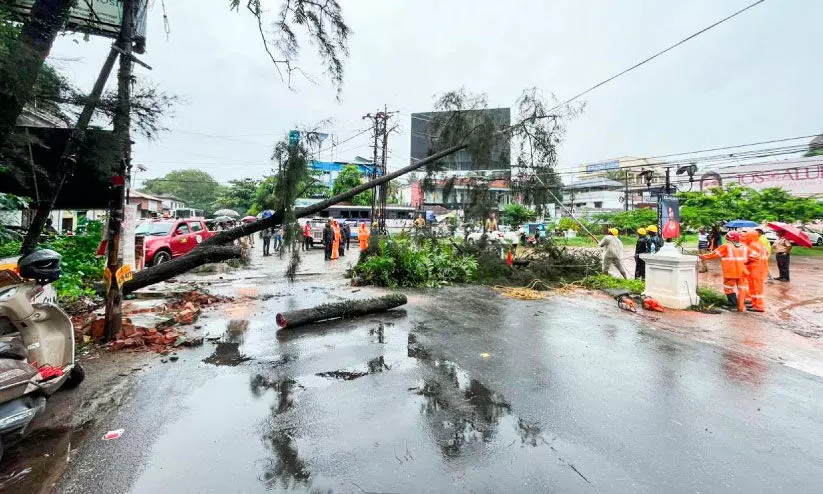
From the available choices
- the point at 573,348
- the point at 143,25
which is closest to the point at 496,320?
the point at 573,348

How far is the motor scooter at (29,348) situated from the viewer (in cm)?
272

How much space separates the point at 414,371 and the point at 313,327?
2.52m

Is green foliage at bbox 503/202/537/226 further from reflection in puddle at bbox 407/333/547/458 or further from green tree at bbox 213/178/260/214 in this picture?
green tree at bbox 213/178/260/214

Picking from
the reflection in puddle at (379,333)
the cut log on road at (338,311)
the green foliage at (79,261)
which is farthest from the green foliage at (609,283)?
the green foliage at (79,261)

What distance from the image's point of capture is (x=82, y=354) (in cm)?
500

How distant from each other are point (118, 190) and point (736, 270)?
10988 millimetres

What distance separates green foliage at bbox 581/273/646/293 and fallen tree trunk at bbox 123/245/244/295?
8972 mm

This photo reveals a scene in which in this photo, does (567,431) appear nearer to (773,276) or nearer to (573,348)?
(573,348)

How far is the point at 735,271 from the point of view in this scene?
26.6ft

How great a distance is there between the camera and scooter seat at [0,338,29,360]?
9.42 ft

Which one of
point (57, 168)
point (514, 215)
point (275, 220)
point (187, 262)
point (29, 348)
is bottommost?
point (29, 348)

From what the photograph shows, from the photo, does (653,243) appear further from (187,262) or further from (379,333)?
(187,262)

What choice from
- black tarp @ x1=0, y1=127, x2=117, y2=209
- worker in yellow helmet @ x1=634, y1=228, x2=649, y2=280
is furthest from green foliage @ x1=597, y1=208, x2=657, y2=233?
black tarp @ x1=0, y1=127, x2=117, y2=209

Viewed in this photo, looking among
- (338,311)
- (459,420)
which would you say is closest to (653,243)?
(338,311)
